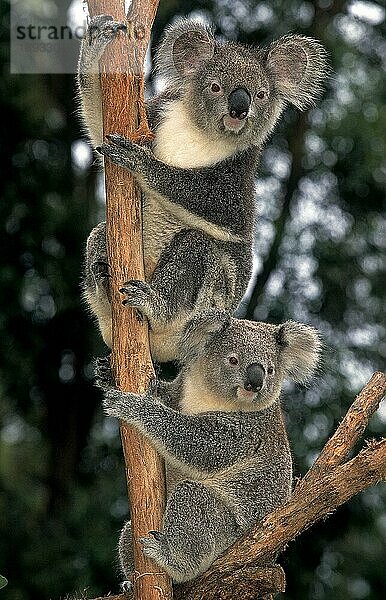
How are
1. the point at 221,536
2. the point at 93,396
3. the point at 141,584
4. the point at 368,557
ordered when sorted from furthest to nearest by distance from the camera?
1. the point at 93,396
2. the point at 368,557
3. the point at 221,536
4. the point at 141,584

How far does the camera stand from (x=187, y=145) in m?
4.12

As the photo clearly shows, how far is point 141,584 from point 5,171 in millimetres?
5692

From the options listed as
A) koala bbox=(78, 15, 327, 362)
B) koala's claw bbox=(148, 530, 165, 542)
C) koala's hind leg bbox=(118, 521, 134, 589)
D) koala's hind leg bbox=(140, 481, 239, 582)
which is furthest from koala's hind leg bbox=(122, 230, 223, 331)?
koala's hind leg bbox=(118, 521, 134, 589)

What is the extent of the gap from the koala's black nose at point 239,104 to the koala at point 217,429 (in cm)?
88

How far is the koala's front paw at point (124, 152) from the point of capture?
364cm

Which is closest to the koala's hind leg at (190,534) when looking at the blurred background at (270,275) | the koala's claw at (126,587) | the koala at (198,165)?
the koala's claw at (126,587)

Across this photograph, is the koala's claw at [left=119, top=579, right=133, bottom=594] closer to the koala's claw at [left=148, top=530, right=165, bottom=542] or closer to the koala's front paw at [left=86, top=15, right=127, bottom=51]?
the koala's claw at [left=148, top=530, right=165, bottom=542]

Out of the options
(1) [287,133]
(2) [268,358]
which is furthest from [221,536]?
(1) [287,133]

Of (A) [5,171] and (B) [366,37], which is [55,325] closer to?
(A) [5,171]

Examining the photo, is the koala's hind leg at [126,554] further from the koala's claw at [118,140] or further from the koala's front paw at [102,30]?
the koala's front paw at [102,30]

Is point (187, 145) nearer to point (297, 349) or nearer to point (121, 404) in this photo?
point (297, 349)

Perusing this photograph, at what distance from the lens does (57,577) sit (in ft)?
25.3

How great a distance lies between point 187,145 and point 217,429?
4.15 ft

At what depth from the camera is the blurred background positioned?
8195 mm
